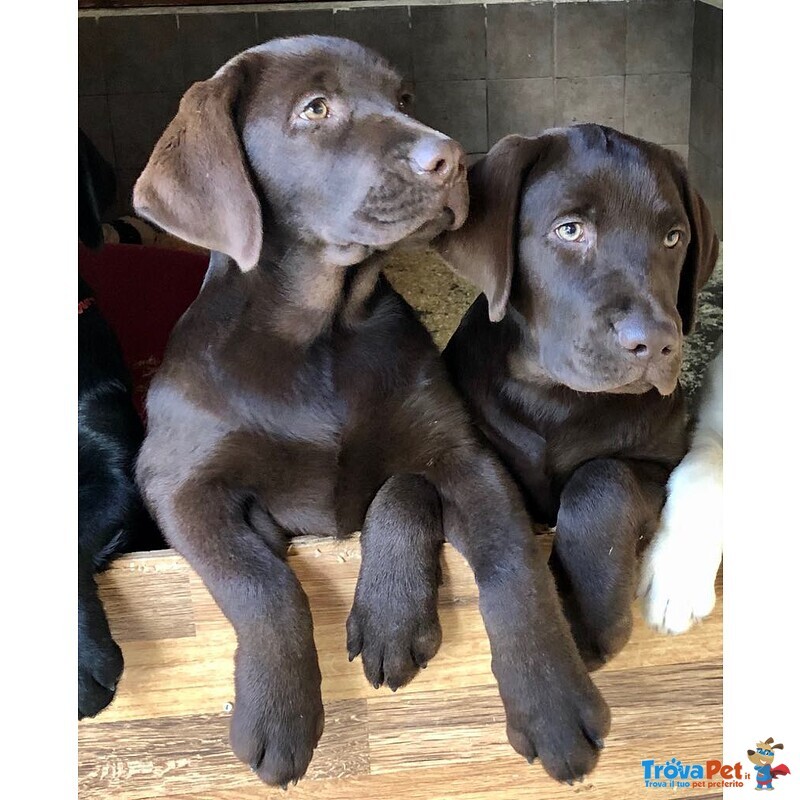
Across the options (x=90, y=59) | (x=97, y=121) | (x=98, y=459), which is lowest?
(x=98, y=459)

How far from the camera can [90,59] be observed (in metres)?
3.79

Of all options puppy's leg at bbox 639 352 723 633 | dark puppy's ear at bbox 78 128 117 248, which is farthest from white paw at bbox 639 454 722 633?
dark puppy's ear at bbox 78 128 117 248

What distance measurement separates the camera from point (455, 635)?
160 cm

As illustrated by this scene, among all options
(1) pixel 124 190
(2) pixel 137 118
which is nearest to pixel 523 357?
(2) pixel 137 118

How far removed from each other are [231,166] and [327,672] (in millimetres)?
804

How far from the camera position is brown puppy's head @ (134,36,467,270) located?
1.44 m

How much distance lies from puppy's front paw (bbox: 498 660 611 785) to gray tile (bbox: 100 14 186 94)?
3.10 meters

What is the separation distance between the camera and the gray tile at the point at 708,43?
3.67 m

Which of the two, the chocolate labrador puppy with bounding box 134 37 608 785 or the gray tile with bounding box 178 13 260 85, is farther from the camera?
the gray tile with bounding box 178 13 260 85

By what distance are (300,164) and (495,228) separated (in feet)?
1.04
